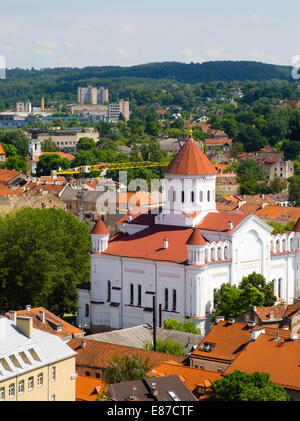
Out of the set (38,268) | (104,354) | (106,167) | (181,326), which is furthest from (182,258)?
(106,167)

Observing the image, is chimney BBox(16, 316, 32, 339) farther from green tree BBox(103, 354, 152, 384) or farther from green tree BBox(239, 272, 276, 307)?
green tree BBox(239, 272, 276, 307)

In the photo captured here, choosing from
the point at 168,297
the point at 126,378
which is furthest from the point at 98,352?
the point at 168,297

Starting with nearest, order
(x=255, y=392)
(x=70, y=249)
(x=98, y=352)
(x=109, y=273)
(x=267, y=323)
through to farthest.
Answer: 1. (x=255, y=392)
2. (x=98, y=352)
3. (x=267, y=323)
4. (x=109, y=273)
5. (x=70, y=249)

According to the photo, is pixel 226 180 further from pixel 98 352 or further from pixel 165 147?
pixel 98 352

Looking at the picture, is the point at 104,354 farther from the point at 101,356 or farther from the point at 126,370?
the point at 126,370

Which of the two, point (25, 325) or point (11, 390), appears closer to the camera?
point (11, 390)
